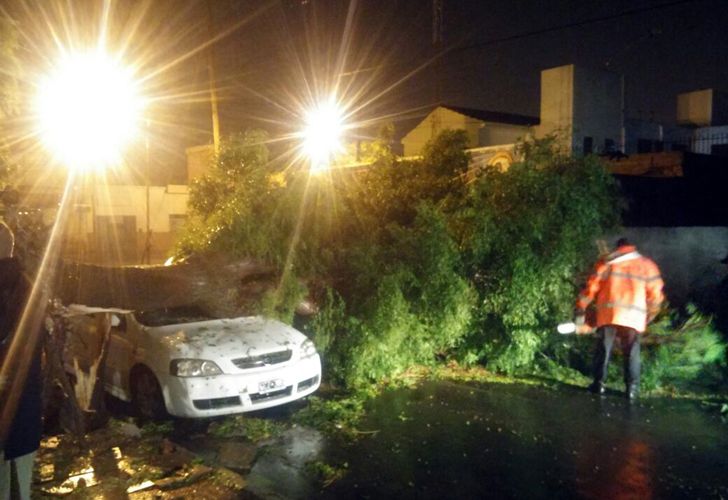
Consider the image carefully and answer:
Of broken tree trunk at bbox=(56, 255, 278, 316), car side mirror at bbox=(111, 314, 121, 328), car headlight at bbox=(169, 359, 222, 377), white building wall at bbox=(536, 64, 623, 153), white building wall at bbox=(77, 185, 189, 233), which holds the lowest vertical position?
car headlight at bbox=(169, 359, 222, 377)

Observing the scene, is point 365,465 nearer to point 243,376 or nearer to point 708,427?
point 243,376

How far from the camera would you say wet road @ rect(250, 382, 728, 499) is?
5301mm

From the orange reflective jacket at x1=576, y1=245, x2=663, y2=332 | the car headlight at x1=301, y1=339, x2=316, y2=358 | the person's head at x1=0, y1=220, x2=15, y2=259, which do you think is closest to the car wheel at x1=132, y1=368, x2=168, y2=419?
the car headlight at x1=301, y1=339, x2=316, y2=358

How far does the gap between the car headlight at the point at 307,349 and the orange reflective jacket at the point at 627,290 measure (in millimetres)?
3266

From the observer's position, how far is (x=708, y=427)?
6746 millimetres

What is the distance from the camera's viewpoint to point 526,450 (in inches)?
241

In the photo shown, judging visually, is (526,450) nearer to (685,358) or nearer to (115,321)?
(685,358)

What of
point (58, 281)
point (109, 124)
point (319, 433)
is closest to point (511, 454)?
point (319, 433)

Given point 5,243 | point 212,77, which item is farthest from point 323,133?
point 5,243

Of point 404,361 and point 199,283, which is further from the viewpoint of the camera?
point 404,361

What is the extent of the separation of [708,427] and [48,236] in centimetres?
→ 648

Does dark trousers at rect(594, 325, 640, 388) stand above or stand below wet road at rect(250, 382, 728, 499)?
above

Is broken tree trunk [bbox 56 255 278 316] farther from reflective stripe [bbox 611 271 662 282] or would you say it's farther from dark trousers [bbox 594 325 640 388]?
reflective stripe [bbox 611 271 662 282]

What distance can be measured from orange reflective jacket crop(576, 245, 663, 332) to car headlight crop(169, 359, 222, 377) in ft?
14.1
